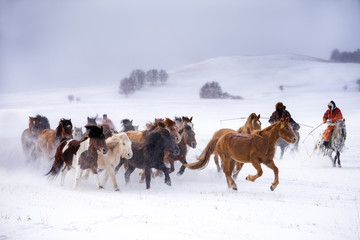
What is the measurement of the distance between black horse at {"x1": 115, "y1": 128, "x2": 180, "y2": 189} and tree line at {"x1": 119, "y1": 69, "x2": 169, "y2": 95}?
52.7 meters

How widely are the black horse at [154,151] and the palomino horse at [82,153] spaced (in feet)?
3.49

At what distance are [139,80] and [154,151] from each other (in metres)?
62.2

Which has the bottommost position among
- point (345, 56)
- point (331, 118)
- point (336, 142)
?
point (336, 142)

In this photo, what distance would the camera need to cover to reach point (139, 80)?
69000 millimetres

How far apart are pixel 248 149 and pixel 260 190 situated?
114cm

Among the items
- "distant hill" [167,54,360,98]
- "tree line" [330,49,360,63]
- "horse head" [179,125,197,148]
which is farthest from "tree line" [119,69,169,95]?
"horse head" [179,125,197,148]

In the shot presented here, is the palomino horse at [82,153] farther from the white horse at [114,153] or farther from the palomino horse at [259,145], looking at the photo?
the palomino horse at [259,145]

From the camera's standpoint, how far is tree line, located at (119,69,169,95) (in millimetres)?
61125

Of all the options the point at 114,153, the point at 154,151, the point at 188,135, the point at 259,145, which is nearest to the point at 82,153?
the point at 114,153

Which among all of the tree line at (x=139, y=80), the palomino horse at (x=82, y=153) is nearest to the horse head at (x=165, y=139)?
the palomino horse at (x=82, y=153)

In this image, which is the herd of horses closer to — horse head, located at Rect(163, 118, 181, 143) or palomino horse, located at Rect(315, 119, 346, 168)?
horse head, located at Rect(163, 118, 181, 143)

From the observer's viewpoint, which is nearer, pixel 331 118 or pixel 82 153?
pixel 82 153

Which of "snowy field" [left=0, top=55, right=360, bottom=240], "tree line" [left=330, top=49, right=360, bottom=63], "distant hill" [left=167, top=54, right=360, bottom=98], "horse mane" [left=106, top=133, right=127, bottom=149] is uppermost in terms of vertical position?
"tree line" [left=330, top=49, right=360, bottom=63]

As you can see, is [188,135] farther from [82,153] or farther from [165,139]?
[82,153]
